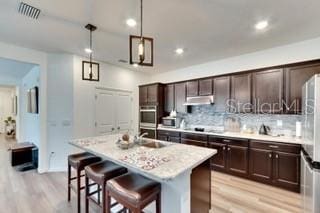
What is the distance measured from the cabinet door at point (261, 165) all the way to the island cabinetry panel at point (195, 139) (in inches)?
40.3

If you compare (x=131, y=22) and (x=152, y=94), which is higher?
(x=131, y=22)

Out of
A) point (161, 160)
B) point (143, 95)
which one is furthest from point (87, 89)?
point (161, 160)

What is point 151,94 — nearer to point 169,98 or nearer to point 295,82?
point 169,98

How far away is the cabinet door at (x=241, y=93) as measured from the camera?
3.69 meters

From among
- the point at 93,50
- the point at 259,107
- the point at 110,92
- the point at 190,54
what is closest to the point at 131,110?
the point at 110,92

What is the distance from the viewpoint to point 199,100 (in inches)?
175

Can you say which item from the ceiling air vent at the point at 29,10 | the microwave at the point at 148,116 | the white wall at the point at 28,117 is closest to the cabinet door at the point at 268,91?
the microwave at the point at 148,116

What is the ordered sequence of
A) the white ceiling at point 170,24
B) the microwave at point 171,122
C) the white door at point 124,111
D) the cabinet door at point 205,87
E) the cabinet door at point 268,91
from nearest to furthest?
1. the white ceiling at point 170,24
2. the cabinet door at point 268,91
3. the cabinet door at point 205,87
4. the microwave at point 171,122
5. the white door at point 124,111

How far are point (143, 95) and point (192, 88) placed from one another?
1.73 metres

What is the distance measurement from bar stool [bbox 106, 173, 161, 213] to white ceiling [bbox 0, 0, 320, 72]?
83.8 inches

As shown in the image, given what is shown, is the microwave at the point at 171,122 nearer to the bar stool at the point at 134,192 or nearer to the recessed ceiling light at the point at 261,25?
the recessed ceiling light at the point at 261,25

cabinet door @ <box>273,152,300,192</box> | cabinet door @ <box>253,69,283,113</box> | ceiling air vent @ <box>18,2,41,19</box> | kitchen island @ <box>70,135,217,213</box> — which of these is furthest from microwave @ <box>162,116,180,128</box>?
ceiling air vent @ <box>18,2,41,19</box>

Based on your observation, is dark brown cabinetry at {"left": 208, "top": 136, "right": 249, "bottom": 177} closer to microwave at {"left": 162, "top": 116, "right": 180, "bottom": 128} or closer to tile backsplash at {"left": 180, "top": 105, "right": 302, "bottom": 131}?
tile backsplash at {"left": 180, "top": 105, "right": 302, "bottom": 131}

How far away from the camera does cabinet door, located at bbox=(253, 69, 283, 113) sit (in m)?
3.29
